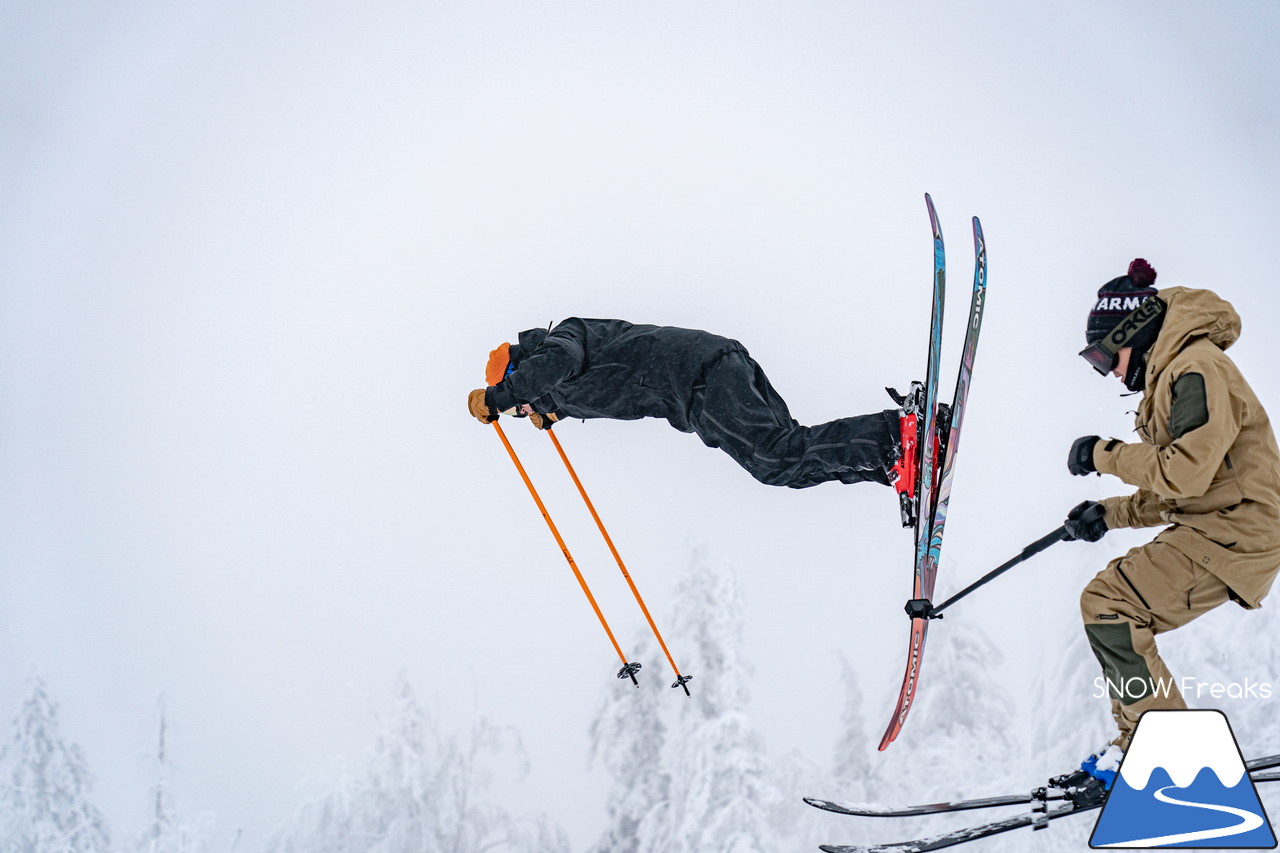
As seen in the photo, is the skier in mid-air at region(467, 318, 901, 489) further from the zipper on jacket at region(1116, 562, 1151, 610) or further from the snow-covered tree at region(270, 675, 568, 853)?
the snow-covered tree at region(270, 675, 568, 853)

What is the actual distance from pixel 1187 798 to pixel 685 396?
2471 mm

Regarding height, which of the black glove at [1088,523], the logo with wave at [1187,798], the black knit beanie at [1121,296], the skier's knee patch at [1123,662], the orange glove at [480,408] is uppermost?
the orange glove at [480,408]

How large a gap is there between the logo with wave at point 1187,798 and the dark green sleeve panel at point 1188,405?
3.55ft

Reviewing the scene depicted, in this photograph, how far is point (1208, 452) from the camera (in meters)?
2.95

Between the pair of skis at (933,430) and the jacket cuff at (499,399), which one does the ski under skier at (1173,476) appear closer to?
the pair of skis at (933,430)

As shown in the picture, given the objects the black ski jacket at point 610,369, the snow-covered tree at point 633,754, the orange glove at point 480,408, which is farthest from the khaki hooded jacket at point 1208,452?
the snow-covered tree at point 633,754

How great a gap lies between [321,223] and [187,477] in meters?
9.24

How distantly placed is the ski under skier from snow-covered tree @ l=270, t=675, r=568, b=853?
10573 millimetres

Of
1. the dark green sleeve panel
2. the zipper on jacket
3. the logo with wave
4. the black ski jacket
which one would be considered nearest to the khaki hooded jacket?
the dark green sleeve panel

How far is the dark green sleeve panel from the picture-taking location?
2.97 m

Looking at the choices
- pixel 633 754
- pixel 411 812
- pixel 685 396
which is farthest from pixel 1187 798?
pixel 411 812

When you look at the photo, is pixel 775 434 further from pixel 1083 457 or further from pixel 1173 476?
pixel 1173 476

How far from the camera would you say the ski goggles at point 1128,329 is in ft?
10.7

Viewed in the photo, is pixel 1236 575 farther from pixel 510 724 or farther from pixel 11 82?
pixel 11 82
